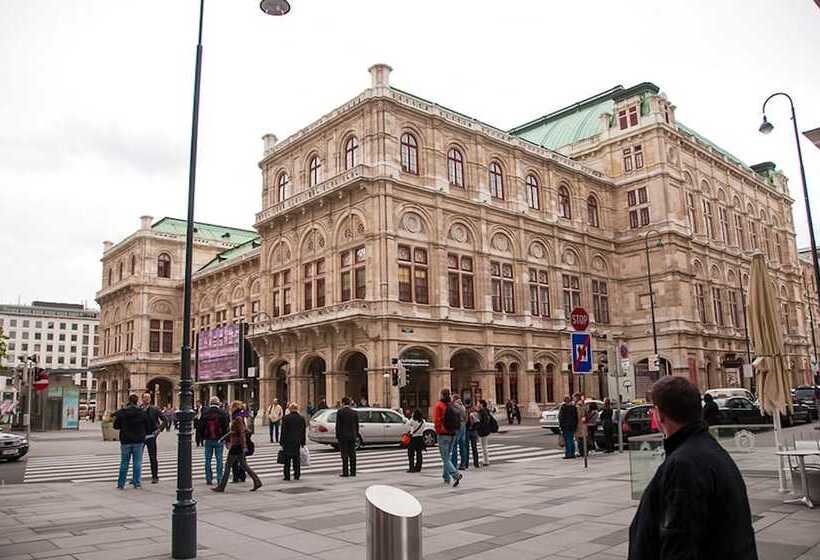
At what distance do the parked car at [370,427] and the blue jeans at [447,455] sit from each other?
9050mm

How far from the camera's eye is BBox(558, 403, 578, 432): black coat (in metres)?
18.5

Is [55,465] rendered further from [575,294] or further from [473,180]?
[575,294]

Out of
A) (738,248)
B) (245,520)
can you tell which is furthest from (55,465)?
(738,248)

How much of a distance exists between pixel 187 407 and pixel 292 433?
22.3 ft

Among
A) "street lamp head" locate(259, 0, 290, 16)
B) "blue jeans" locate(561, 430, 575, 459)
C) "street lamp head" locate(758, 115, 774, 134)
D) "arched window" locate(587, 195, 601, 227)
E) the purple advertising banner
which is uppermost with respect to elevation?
"arched window" locate(587, 195, 601, 227)

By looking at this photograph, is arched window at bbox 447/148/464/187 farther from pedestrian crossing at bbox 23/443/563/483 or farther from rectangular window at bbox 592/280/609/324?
pedestrian crossing at bbox 23/443/563/483

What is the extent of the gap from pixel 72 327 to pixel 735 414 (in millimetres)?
145559

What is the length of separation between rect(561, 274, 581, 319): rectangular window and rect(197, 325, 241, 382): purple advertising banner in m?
23.9

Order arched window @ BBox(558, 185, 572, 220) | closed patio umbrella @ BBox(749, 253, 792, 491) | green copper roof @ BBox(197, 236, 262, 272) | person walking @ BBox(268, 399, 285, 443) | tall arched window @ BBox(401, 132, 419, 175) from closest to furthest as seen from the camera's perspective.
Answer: closed patio umbrella @ BBox(749, 253, 792, 491), person walking @ BBox(268, 399, 285, 443), tall arched window @ BBox(401, 132, 419, 175), arched window @ BBox(558, 185, 572, 220), green copper roof @ BBox(197, 236, 262, 272)

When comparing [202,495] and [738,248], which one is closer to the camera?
[202,495]

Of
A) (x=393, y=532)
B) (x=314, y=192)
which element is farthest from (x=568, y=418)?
(x=314, y=192)

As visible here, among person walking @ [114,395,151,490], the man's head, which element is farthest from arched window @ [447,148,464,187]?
the man's head

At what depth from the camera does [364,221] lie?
37562mm

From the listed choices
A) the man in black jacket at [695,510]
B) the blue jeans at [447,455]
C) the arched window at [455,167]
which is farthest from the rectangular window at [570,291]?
the man in black jacket at [695,510]
